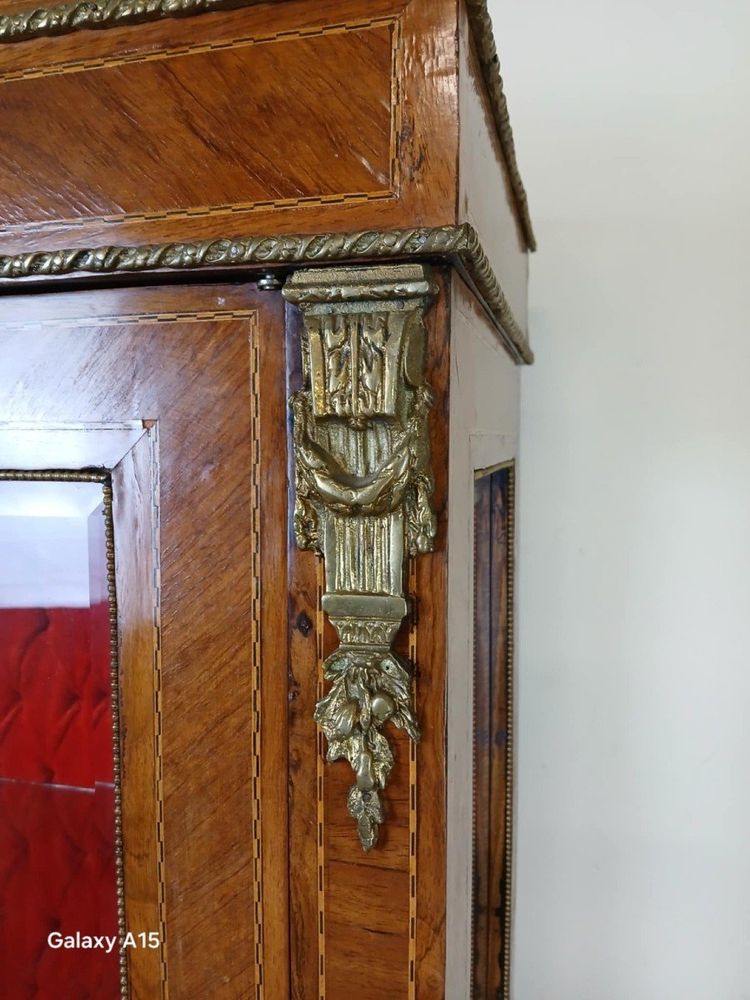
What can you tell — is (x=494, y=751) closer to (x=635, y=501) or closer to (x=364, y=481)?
(x=635, y=501)

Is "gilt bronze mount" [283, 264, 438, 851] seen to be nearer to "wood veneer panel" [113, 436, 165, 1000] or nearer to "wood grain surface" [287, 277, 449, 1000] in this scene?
"wood grain surface" [287, 277, 449, 1000]

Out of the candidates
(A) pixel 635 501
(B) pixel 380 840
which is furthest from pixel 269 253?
(A) pixel 635 501

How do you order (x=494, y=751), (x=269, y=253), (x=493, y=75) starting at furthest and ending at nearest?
(x=494, y=751), (x=493, y=75), (x=269, y=253)

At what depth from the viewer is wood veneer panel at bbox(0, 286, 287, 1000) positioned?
1.85ft

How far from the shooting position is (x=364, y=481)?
1.73ft

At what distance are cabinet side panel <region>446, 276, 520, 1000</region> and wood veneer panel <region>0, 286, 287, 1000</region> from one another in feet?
0.44

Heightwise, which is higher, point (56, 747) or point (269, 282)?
point (269, 282)

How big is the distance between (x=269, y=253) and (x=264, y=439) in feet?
0.45

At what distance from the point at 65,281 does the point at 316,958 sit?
0.57 m

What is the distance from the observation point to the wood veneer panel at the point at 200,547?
0.56m

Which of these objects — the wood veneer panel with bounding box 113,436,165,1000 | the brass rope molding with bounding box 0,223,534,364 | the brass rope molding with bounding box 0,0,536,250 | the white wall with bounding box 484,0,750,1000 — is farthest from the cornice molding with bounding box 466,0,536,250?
the wood veneer panel with bounding box 113,436,165,1000

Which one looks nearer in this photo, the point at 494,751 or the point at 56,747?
the point at 56,747

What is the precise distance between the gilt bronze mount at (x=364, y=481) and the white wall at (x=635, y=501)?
73 cm

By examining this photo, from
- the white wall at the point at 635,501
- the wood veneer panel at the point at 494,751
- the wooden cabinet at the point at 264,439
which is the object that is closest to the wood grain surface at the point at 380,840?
the wooden cabinet at the point at 264,439
